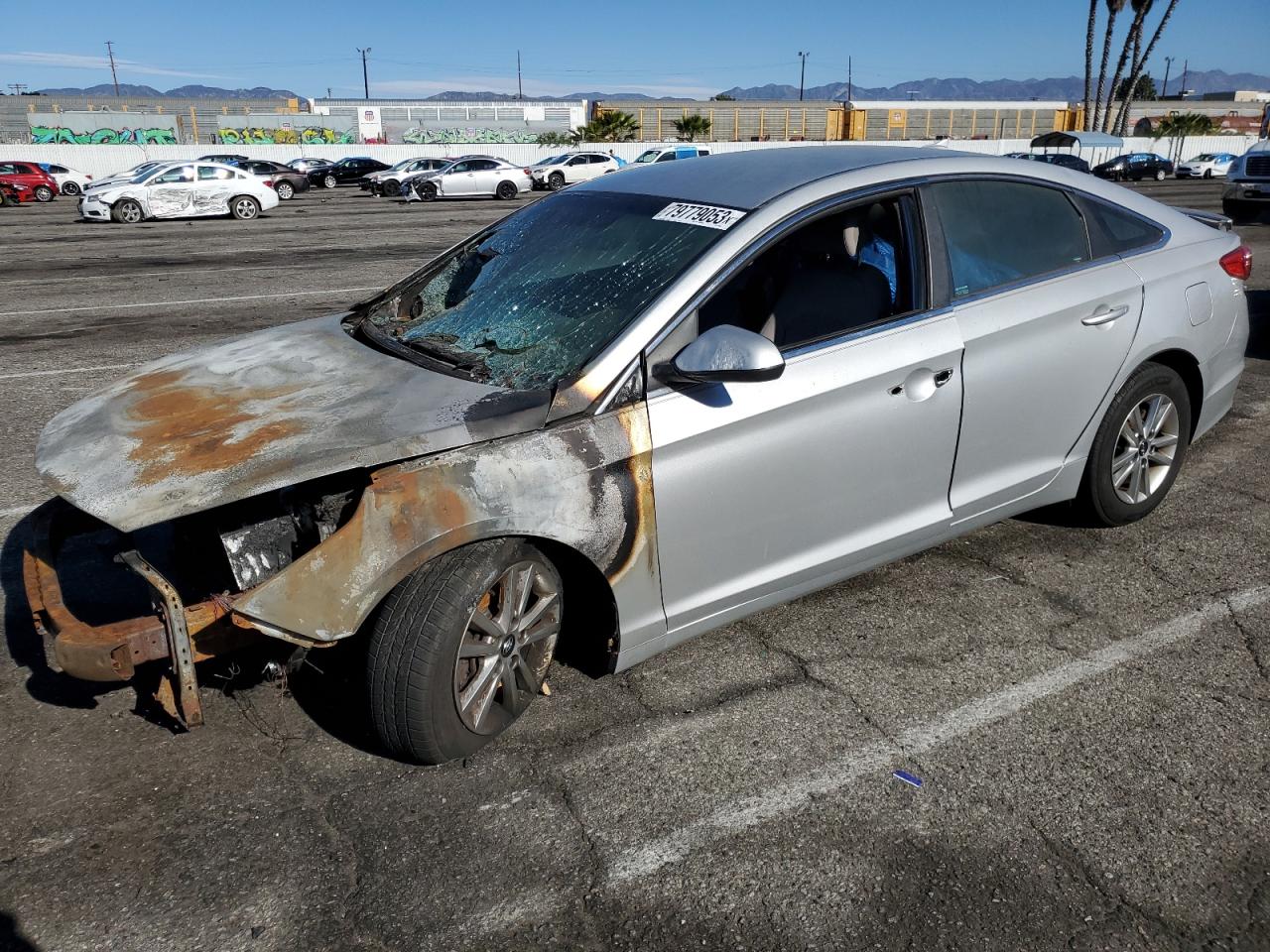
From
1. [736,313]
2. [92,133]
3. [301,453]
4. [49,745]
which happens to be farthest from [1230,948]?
[92,133]

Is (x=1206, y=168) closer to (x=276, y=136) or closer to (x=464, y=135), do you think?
(x=464, y=135)

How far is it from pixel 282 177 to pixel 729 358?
3615cm

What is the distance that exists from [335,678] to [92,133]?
2508 inches

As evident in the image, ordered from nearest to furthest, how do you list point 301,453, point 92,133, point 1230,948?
point 1230,948
point 301,453
point 92,133

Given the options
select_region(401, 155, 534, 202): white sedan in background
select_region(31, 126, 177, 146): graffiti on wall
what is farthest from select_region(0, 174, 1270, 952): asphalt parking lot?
select_region(31, 126, 177, 146): graffiti on wall

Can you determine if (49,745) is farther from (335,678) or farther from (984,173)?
(984,173)

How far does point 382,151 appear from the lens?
2122 inches

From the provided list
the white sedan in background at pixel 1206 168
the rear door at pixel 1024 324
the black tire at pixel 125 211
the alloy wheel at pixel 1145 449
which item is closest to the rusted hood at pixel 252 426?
the rear door at pixel 1024 324

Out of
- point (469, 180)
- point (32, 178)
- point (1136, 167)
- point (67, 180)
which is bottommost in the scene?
point (1136, 167)

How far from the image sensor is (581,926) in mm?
2498

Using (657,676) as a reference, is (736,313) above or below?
above

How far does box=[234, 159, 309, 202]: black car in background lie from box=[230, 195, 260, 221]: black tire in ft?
29.5

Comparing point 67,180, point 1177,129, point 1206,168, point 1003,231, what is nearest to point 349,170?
point 67,180

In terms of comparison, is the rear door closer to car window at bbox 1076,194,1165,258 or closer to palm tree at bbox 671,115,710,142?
car window at bbox 1076,194,1165,258
